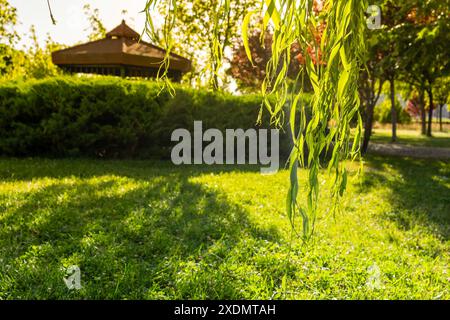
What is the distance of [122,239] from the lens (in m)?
4.21

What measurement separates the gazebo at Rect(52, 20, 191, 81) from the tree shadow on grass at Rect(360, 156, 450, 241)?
6.62 metres

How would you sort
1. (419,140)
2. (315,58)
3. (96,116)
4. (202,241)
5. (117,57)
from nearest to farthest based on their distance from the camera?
(315,58) → (202,241) → (96,116) → (117,57) → (419,140)

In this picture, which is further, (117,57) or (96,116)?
(117,57)

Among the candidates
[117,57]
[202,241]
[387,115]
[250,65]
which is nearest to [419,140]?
[250,65]

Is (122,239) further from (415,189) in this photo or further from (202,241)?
(415,189)

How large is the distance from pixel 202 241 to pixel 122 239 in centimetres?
83

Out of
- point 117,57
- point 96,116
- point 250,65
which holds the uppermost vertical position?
point 250,65

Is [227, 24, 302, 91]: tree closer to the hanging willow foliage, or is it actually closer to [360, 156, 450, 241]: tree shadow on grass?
[360, 156, 450, 241]: tree shadow on grass

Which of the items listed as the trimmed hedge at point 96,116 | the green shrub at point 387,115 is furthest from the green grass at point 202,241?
the green shrub at point 387,115

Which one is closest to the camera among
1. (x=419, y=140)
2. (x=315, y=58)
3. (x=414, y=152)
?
(x=315, y=58)
